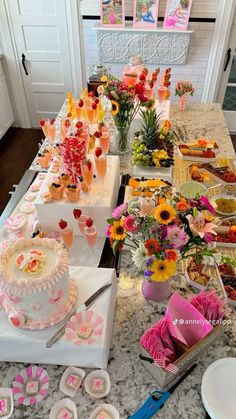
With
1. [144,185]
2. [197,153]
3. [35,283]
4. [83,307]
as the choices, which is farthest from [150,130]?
[35,283]

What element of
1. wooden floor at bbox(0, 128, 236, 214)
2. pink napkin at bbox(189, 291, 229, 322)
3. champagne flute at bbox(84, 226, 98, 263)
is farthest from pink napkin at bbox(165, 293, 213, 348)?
wooden floor at bbox(0, 128, 236, 214)

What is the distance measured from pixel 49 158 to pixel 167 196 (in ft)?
3.44

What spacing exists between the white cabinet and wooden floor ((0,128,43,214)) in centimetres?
15

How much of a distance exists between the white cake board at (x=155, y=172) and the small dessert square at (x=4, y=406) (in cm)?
120

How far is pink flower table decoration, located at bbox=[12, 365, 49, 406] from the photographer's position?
105 centimetres

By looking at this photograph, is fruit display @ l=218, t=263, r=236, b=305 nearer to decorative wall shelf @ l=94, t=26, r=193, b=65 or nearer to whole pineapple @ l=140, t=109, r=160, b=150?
whole pineapple @ l=140, t=109, r=160, b=150

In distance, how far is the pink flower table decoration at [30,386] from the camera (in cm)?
105

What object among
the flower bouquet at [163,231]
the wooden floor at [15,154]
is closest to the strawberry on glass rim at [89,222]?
the flower bouquet at [163,231]

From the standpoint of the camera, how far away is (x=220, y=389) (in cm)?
104

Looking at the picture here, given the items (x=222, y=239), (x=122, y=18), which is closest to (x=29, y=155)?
(x=122, y=18)

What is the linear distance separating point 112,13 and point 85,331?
3.30 metres

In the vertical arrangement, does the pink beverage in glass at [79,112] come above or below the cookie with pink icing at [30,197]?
above

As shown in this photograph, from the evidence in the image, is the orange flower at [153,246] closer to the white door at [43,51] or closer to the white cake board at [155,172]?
the white cake board at [155,172]

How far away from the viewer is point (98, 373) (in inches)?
43.3
